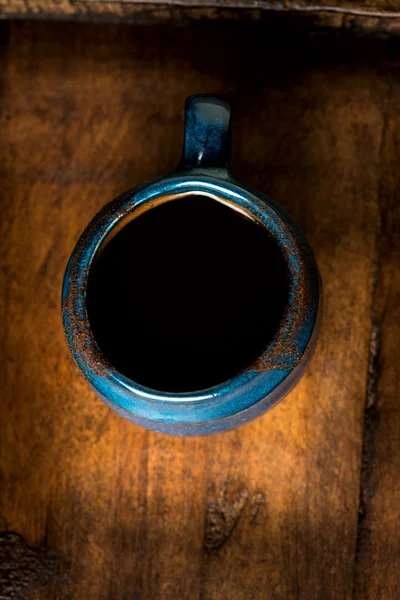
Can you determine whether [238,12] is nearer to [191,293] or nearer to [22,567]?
[191,293]

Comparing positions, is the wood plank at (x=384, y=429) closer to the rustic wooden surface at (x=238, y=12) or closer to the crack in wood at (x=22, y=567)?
the rustic wooden surface at (x=238, y=12)

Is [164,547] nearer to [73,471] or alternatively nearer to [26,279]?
[73,471]

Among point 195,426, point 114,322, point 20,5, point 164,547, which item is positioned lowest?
point 164,547

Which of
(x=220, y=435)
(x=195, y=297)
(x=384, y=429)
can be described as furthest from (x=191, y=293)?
(x=384, y=429)

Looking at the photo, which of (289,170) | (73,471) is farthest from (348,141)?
(73,471)

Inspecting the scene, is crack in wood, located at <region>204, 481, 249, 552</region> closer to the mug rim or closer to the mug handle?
the mug rim
